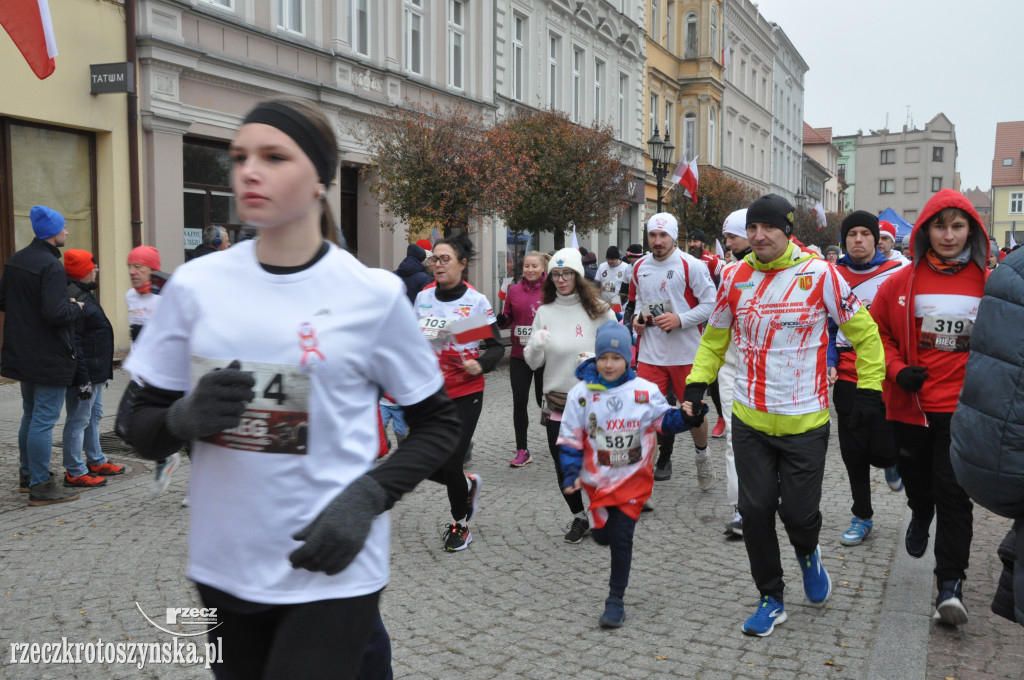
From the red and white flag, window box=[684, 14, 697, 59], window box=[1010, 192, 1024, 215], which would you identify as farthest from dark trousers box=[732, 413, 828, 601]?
window box=[1010, 192, 1024, 215]

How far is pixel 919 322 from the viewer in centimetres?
466

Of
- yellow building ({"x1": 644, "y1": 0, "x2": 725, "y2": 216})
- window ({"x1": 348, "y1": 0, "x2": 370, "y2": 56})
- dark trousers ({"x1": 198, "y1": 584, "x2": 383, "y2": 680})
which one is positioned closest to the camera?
dark trousers ({"x1": 198, "y1": 584, "x2": 383, "y2": 680})

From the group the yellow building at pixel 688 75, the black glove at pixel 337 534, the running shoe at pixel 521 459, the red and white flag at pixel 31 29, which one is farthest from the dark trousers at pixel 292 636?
the yellow building at pixel 688 75

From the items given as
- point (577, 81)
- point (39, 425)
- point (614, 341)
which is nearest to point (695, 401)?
point (614, 341)

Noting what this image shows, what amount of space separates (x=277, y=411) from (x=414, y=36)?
20677 mm

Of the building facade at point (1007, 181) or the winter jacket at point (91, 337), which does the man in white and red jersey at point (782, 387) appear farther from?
the building facade at point (1007, 181)

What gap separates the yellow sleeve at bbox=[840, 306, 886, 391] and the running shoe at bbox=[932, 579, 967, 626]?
39.1 inches

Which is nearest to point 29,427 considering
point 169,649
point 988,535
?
point 169,649

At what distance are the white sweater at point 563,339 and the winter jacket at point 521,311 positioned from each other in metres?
1.16

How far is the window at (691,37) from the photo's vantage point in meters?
42.4

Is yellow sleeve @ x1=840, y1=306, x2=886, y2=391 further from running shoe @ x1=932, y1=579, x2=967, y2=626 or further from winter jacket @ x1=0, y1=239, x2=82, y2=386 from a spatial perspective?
winter jacket @ x1=0, y1=239, x2=82, y2=386

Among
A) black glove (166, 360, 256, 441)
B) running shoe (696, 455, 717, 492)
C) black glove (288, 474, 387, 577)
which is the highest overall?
black glove (166, 360, 256, 441)

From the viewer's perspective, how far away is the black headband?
83.0 inches

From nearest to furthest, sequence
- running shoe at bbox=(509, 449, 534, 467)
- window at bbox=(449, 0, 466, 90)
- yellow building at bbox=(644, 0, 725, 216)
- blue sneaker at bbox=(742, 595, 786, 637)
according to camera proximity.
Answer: blue sneaker at bbox=(742, 595, 786, 637) → running shoe at bbox=(509, 449, 534, 467) → window at bbox=(449, 0, 466, 90) → yellow building at bbox=(644, 0, 725, 216)
